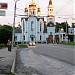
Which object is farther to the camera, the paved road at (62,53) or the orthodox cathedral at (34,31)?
the orthodox cathedral at (34,31)

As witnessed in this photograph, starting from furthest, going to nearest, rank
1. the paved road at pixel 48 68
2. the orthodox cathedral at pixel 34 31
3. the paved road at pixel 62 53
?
the orthodox cathedral at pixel 34 31 → the paved road at pixel 62 53 → the paved road at pixel 48 68

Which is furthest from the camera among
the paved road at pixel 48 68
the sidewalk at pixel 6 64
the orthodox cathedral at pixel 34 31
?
the orthodox cathedral at pixel 34 31

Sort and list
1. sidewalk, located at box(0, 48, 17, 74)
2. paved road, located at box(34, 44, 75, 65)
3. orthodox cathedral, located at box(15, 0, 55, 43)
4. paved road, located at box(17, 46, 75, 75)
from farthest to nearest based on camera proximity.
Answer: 1. orthodox cathedral, located at box(15, 0, 55, 43)
2. paved road, located at box(34, 44, 75, 65)
3. sidewalk, located at box(0, 48, 17, 74)
4. paved road, located at box(17, 46, 75, 75)

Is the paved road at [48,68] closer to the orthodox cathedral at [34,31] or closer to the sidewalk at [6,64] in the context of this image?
the sidewalk at [6,64]

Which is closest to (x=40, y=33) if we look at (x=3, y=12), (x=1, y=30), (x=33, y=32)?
(x=33, y=32)

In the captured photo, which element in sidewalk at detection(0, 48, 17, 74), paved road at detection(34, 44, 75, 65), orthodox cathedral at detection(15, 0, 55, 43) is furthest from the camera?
orthodox cathedral at detection(15, 0, 55, 43)

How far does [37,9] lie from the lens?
6137 inches

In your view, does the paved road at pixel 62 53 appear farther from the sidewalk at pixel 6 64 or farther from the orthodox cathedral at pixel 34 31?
the orthodox cathedral at pixel 34 31

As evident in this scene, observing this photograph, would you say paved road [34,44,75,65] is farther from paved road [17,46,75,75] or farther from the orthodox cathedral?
the orthodox cathedral

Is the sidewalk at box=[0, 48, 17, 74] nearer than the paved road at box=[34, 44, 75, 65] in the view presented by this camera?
Yes

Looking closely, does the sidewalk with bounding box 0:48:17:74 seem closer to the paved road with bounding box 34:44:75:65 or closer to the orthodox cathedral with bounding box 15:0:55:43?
the paved road with bounding box 34:44:75:65

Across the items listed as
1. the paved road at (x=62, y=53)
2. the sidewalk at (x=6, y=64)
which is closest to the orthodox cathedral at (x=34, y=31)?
the paved road at (x=62, y=53)

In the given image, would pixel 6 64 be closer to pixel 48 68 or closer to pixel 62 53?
pixel 48 68

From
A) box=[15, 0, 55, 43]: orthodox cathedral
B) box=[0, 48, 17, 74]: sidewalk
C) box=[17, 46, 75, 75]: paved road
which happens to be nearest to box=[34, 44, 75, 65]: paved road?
box=[17, 46, 75, 75]: paved road
